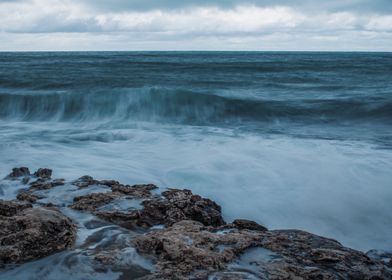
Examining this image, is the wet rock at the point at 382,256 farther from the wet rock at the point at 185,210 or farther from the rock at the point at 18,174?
the rock at the point at 18,174

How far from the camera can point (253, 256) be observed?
11.1 feet

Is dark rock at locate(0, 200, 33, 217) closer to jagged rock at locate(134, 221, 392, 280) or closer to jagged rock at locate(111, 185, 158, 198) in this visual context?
jagged rock at locate(111, 185, 158, 198)

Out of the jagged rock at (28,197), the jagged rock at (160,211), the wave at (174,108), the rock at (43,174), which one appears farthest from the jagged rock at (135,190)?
the wave at (174,108)

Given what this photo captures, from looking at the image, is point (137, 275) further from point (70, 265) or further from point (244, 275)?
point (244, 275)

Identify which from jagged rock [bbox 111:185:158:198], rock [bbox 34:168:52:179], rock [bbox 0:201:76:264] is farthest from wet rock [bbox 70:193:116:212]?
rock [bbox 34:168:52:179]

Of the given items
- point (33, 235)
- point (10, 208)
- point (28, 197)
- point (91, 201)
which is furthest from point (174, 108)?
point (33, 235)

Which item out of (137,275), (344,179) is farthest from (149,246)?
(344,179)

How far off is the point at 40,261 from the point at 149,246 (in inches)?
31.7

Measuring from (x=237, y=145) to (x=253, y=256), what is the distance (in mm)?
6325

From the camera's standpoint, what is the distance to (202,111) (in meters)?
15.2

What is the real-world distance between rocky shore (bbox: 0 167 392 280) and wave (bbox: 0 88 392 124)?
30.5 feet

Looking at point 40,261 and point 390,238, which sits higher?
point 40,261

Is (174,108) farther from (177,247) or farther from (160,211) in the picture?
(177,247)

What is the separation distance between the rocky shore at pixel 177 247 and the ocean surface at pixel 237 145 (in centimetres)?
145
